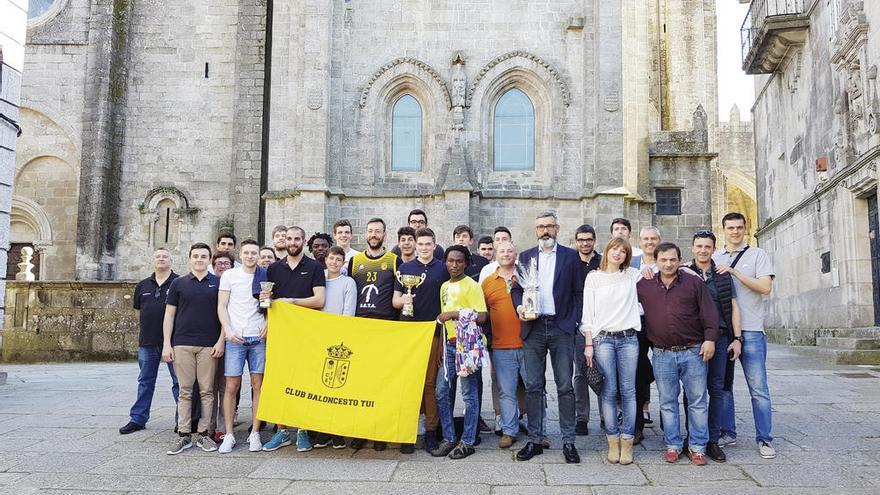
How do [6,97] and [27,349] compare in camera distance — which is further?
[27,349]

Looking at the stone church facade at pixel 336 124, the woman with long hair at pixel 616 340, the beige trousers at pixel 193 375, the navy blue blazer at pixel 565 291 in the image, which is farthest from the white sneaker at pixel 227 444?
the stone church facade at pixel 336 124

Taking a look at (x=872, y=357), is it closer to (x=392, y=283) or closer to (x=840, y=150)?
(x=840, y=150)

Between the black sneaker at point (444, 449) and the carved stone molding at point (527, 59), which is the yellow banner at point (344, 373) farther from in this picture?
the carved stone molding at point (527, 59)

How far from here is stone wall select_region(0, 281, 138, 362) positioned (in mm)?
15609

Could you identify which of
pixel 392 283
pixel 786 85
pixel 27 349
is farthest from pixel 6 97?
pixel 786 85

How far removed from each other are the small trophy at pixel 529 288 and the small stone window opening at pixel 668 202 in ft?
51.2

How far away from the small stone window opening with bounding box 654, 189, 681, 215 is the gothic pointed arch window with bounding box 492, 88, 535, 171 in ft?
13.7

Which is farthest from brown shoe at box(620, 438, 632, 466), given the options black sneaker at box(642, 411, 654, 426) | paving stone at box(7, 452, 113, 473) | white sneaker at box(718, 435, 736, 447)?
paving stone at box(7, 452, 113, 473)

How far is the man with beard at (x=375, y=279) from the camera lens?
6.98 meters

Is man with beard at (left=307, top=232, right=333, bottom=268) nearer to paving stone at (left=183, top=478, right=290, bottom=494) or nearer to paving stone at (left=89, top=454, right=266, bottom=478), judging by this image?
paving stone at (left=89, top=454, right=266, bottom=478)

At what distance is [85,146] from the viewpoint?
2239cm

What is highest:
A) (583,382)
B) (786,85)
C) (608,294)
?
(786,85)

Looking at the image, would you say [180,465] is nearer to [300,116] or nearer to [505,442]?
[505,442]

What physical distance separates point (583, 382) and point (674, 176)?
15.5 m
